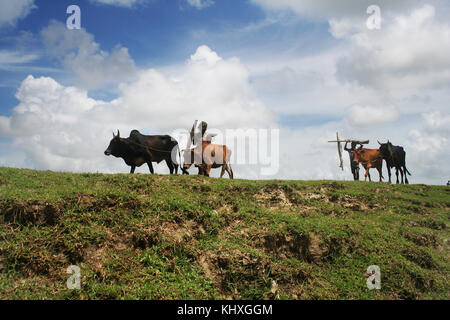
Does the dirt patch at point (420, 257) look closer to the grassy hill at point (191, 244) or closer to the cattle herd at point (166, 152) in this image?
the grassy hill at point (191, 244)

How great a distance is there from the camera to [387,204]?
1196cm

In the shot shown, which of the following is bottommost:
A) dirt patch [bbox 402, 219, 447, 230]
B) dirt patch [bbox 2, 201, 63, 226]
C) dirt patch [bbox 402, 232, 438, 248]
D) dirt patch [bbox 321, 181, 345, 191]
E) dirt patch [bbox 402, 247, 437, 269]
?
dirt patch [bbox 402, 247, 437, 269]

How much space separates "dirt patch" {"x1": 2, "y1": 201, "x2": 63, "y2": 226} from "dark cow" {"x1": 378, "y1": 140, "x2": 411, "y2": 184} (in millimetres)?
20977

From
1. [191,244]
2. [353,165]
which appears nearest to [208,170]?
[191,244]

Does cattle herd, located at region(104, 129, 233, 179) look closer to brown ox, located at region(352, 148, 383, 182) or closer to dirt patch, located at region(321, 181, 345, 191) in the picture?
dirt patch, located at region(321, 181, 345, 191)

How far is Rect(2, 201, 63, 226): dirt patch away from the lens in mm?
6914

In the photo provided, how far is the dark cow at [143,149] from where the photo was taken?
1508 centimetres

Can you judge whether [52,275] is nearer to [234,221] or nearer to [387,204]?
[234,221]

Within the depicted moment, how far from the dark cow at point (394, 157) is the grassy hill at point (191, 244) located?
40.5 ft

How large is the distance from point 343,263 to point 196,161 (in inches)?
327

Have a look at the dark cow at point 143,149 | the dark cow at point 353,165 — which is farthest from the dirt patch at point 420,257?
the dark cow at point 353,165

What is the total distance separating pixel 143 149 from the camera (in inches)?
615

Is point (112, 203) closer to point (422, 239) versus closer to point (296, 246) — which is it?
point (296, 246)

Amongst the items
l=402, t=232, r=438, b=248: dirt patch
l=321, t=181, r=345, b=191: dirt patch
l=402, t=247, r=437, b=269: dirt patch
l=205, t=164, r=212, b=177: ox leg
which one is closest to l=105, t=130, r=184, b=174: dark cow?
l=205, t=164, r=212, b=177: ox leg
